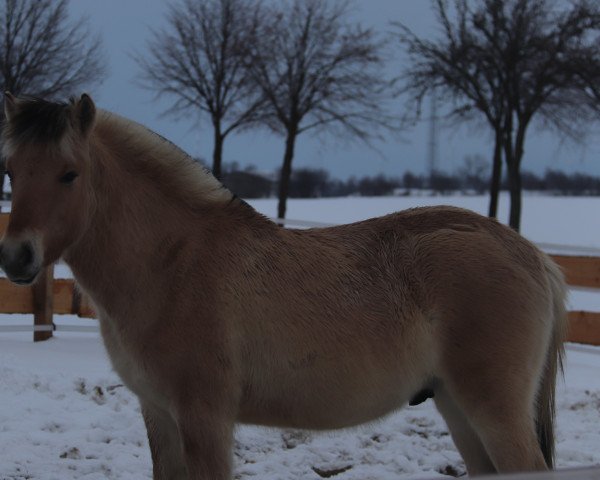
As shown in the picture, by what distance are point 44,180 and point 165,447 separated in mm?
1257

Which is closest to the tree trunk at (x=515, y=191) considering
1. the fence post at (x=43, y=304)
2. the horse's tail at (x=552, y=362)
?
the fence post at (x=43, y=304)

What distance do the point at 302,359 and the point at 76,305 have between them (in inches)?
202

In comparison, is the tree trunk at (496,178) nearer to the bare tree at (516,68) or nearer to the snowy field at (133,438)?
the bare tree at (516,68)

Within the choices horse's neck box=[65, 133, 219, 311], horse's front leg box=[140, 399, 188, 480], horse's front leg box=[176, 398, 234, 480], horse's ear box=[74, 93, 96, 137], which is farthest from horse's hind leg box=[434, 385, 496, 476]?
horse's ear box=[74, 93, 96, 137]

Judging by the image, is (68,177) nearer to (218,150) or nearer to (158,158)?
(158,158)

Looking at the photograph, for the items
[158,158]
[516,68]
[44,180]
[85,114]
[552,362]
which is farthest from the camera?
[516,68]

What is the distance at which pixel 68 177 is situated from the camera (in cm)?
254

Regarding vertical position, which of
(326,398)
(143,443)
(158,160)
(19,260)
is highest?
(158,160)

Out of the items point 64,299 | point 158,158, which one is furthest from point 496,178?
point 158,158

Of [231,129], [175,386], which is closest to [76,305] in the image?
[175,386]

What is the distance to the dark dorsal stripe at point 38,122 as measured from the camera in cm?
253

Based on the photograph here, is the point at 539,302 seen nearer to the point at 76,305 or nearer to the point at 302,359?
the point at 302,359

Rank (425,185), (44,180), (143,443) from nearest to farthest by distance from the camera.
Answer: (44,180)
(143,443)
(425,185)

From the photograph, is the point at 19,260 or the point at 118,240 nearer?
the point at 19,260
